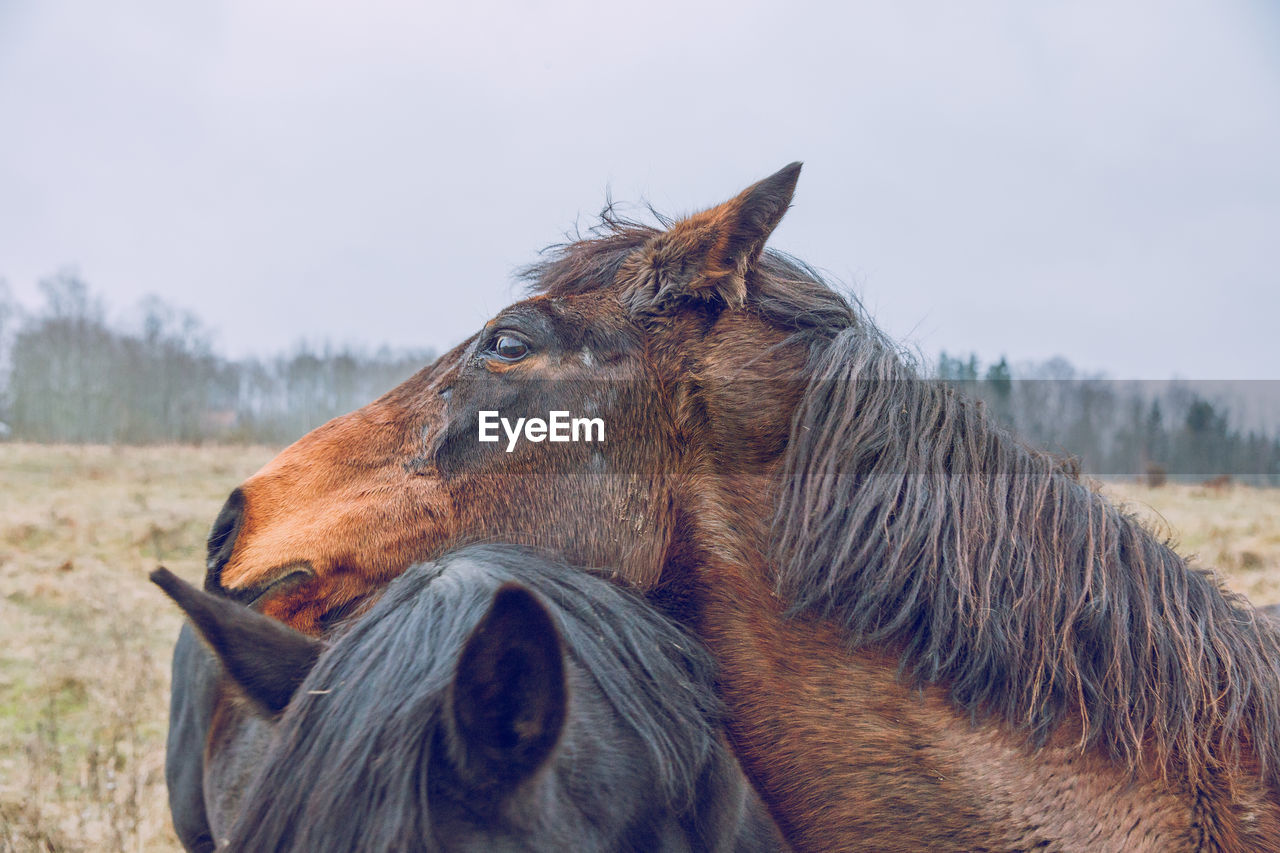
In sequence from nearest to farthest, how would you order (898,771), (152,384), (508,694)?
(508,694)
(898,771)
(152,384)

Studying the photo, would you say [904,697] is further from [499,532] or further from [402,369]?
[402,369]

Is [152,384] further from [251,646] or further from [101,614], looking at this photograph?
[251,646]

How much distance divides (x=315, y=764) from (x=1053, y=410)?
4.87m

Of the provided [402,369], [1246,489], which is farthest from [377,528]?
[402,369]

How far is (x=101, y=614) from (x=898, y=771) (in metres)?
9.82

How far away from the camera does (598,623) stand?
1.50m

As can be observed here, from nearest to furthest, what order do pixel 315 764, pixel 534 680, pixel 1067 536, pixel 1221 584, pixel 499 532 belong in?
pixel 534 680, pixel 315 764, pixel 1067 536, pixel 1221 584, pixel 499 532

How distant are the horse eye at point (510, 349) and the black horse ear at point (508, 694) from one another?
4.46 ft

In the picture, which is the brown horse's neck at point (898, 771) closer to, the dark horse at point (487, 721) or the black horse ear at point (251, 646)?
the dark horse at point (487, 721)

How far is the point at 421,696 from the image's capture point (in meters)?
1.17

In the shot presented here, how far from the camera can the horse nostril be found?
7.38 ft

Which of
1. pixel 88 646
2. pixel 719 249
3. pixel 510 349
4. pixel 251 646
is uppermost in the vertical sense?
pixel 719 249

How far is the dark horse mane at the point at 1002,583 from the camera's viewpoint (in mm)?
1616

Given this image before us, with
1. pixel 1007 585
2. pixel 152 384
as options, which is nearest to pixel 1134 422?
pixel 1007 585
